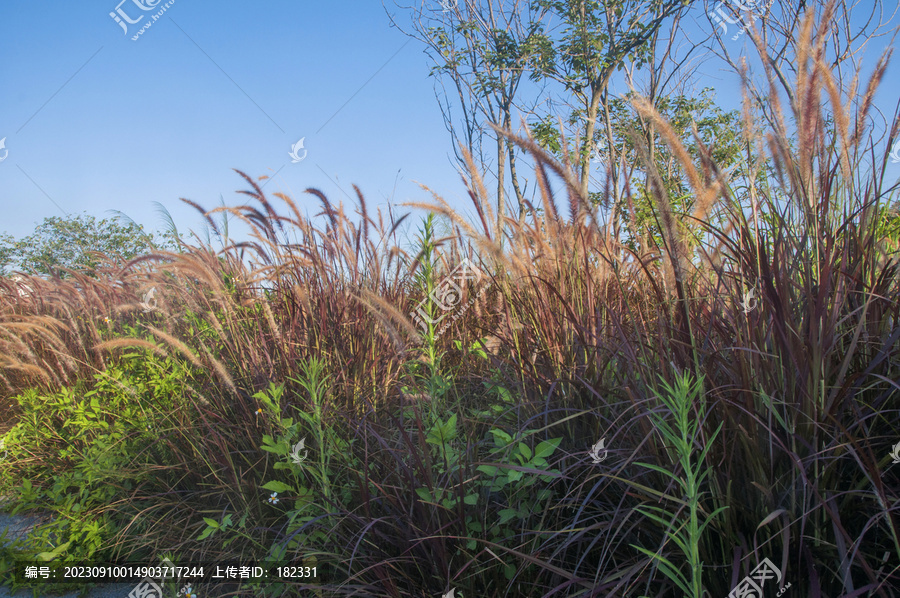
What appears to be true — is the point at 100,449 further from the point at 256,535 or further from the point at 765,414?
the point at 765,414

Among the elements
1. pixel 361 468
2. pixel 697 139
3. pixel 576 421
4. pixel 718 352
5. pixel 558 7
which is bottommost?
pixel 361 468

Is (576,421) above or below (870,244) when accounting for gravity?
below

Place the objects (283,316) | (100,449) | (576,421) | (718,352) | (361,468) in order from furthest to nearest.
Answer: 1. (283,316)
2. (100,449)
3. (361,468)
4. (576,421)
5. (718,352)

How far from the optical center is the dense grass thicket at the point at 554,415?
1.25 metres

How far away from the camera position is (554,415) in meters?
1.89

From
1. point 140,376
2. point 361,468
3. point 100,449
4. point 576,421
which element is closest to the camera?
point 576,421

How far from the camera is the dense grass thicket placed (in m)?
1.25

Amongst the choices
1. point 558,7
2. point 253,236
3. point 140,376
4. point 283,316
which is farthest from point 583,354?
point 558,7

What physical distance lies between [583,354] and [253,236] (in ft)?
7.07

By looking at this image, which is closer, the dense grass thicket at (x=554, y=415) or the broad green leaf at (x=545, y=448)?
the dense grass thicket at (x=554, y=415)

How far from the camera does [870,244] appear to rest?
4.90ft

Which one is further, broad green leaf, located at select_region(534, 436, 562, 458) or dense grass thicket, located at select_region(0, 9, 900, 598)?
broad green leaf, located at select_region(534, 436, 562, 458)

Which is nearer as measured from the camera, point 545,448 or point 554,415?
point 545,448

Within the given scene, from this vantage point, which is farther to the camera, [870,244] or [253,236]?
[253,236]
